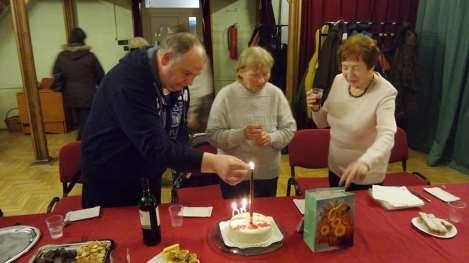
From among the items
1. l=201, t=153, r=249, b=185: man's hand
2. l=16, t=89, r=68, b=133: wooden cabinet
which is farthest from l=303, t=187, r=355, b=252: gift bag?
l=16, t=89, r=68, b=133: wooden cabinet

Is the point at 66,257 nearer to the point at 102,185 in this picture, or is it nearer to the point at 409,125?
the point at 102,185

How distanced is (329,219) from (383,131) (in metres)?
0.71

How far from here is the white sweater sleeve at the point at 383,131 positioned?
1.70m

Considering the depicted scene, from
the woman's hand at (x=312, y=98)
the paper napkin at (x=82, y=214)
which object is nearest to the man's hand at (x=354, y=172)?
the woman's hand at (x=312, y=98)

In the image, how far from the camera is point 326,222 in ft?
4.35

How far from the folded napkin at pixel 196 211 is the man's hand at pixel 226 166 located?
8.8 inches

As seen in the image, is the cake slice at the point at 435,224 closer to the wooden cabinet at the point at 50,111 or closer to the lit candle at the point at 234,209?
the lit candle at the point at 234,209

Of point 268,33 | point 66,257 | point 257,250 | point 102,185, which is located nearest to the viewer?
point 66,257

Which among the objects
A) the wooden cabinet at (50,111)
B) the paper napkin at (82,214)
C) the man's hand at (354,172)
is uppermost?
the man's hand at (354,172)

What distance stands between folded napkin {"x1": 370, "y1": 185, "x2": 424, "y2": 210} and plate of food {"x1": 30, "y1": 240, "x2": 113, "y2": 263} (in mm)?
1198

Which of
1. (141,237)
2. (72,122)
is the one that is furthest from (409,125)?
(72,122)

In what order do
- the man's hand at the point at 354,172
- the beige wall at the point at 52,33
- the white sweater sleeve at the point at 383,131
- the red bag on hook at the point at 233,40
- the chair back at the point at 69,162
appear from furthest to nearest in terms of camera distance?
the red bag on hook at the point at 233,40
the beige wall at the point at 52,33
the chair back at the point at 69,162
the white sweater sleeve at the point at 383,131
the man's hand at the point at 354,172

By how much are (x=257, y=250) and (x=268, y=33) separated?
12.4 feet

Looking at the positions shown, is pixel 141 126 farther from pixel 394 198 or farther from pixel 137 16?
pixel 137 16
